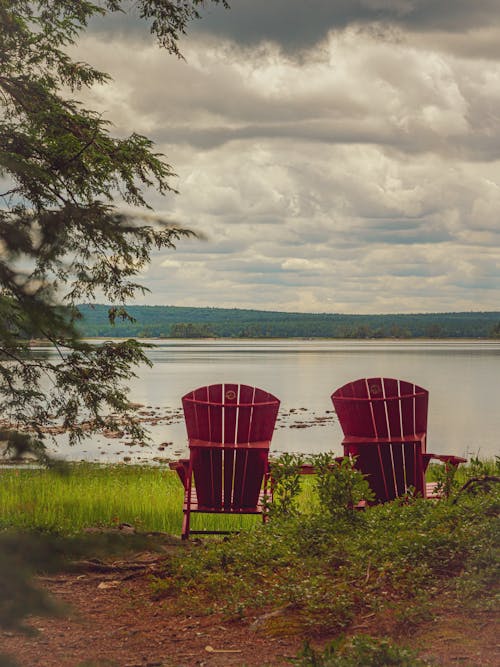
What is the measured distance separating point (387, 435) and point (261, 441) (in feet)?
3.50

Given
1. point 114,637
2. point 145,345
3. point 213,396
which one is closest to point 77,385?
point 145,345

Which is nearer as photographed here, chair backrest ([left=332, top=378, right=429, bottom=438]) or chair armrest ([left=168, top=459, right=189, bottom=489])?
chair armrest ([left=168, top=459, right=189, bottom=489])

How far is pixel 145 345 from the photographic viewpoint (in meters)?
7.10

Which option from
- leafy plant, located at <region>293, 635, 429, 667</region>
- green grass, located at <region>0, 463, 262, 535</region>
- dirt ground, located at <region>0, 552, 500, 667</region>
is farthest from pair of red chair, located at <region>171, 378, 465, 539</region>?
leafy plant, located at <region>293, 635, 429, 667</region>

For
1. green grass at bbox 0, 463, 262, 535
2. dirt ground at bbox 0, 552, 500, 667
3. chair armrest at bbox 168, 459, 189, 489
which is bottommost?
A: green grass at bbox 0, 463, 262, 535

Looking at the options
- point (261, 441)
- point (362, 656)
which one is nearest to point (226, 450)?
point (261, 441)

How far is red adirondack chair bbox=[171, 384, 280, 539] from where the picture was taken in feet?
19.7

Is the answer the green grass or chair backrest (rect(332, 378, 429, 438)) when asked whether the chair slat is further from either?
the green grass

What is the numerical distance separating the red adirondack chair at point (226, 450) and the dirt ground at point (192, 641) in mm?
1916

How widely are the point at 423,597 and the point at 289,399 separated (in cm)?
2793

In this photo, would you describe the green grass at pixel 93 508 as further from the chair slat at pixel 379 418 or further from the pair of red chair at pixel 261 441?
the chair slat at pixel 379 418

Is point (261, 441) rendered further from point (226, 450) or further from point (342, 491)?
point (342, 491)

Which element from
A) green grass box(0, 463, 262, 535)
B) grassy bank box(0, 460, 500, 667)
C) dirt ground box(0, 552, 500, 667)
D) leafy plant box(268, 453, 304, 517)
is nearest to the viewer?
dirt ground box(0, 552, 500, 667)

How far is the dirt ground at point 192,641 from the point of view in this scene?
3.26 m
